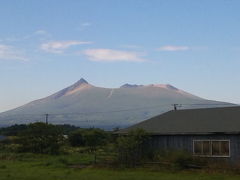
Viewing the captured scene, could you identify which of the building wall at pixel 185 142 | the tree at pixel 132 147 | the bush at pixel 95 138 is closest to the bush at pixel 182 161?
the building wall at pixel 185 142

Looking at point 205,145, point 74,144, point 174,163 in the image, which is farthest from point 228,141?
point 74,144

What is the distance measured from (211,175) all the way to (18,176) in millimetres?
10609

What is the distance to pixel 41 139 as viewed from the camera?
5272 centimetres

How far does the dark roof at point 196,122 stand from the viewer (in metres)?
31.6

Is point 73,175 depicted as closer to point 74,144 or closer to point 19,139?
point 19,139

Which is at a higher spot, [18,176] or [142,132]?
[142,132]

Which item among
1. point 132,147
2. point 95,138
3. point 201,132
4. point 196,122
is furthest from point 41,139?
point 201,132

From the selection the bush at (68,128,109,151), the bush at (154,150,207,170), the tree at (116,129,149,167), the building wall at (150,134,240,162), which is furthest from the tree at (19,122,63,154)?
the bush at (154,150,207,170)

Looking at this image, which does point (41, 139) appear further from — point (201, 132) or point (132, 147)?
point (201, 132)

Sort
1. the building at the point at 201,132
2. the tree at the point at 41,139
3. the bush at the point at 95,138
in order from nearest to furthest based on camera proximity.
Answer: the building at the point at 201,132 → the tree at the point at 41,139 → the bush at the point at 95,138

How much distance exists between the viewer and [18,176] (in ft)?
89.5

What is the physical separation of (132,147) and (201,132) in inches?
196

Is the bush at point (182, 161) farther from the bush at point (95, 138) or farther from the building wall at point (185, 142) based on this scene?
the bush at point (95, 138)

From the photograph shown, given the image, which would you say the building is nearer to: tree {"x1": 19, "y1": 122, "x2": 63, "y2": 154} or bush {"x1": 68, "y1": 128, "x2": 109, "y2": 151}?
tree {"x1": 19, "y1": 122, "x2": 63, "y2": 154}
